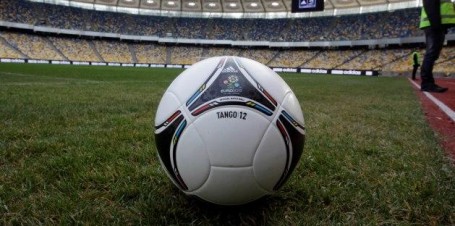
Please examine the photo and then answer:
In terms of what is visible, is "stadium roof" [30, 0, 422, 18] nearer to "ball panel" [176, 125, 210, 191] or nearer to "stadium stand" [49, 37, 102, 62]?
"stadium stand" [49, 37, 102, 62]

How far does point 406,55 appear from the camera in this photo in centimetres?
Answer: 4003

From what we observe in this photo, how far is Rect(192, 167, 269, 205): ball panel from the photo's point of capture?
1.55 m

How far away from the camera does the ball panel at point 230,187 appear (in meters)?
1.55

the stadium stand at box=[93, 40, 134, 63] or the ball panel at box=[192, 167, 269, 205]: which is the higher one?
the ball panel at box=[192, 167, 269, 205]

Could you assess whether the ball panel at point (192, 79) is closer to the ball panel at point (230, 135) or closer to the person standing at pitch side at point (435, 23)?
the ball panel at point (230, 135)

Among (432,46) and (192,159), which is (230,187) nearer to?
(192,159)

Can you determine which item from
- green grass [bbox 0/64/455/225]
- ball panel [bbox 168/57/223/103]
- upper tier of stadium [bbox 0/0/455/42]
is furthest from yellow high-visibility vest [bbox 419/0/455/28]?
upper tier of stadium [bbox 0/0/455/42]

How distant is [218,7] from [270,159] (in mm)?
52976

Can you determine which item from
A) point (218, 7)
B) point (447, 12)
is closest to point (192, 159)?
point (447, 12)

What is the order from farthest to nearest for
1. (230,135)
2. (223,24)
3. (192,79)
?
(223,24), (192,79), (230,135)

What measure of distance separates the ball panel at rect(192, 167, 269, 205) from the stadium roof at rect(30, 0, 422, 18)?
4827 centimetres

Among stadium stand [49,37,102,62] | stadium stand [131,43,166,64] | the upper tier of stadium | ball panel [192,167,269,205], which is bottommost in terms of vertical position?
stadium stand [131,43,166,64]

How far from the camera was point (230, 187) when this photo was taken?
1580 mm

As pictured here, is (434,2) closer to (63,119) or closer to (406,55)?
(63,119)
